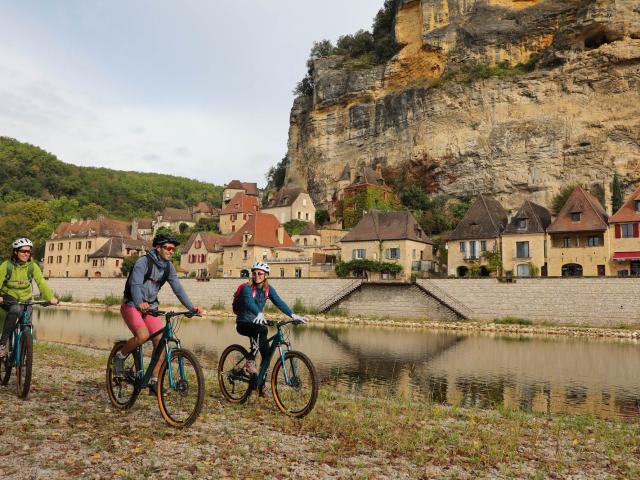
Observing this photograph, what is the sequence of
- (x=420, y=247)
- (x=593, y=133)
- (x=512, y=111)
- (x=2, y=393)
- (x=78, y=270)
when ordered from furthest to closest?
(x=78, y=270)
(x=512, y=111)
(x=593, y=133)
(x=420, y=247)
(x=2, y=393)

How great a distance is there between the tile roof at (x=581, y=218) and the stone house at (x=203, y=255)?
35573 mm

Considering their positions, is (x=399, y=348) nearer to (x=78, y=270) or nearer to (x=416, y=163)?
(x=416, y=163)

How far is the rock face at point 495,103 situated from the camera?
5769 cm

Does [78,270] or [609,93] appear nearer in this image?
[609,93]

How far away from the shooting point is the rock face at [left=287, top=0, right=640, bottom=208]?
2271 inches

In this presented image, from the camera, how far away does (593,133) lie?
58281 millimetres

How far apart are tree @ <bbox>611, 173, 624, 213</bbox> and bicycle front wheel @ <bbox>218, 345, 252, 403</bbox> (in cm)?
5203

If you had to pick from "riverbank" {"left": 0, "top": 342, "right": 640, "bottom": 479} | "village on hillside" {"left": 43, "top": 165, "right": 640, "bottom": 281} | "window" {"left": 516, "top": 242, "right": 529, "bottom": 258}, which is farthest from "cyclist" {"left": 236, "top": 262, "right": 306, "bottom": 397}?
"window" {"left": 516, "top": 242, "right": 529, "bottom": 258}

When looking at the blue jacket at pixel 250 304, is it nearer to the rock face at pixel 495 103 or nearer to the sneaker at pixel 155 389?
the sneaker at pixel 155 389

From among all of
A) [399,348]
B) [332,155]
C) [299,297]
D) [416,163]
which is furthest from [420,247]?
[332,155]

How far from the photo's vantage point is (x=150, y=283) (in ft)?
24.4

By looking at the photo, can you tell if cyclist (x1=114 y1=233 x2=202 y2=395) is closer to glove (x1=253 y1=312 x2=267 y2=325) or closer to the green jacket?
glove (x1=253 y1=312 x2=267 y2=325)

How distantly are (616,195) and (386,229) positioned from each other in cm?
2307

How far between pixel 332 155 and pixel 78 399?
70622 millimetres
